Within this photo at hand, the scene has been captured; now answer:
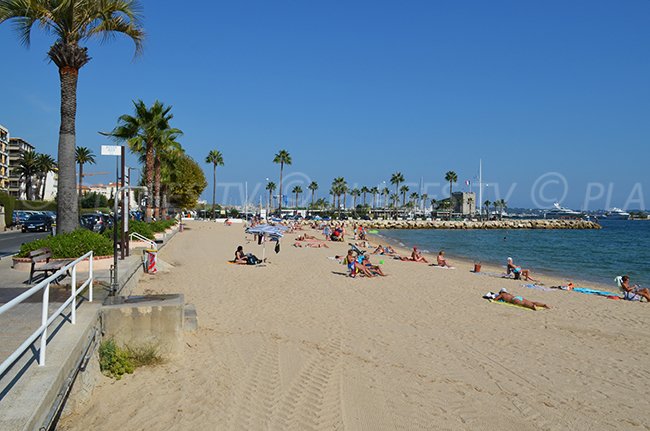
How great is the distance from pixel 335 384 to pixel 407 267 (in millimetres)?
15582

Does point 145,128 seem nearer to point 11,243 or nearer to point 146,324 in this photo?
point 11,243

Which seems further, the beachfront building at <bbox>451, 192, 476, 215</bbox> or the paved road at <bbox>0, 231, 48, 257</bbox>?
the beachfront building at <bbox>451, 192, 476, 215</bbox>

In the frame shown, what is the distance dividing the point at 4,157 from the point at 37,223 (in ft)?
188

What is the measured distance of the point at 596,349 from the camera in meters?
8.90

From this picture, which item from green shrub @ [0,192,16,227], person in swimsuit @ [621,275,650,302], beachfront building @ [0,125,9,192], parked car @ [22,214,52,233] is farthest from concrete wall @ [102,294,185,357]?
beachfront building @ [0,125,9,192]

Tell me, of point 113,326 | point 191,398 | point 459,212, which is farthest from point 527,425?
point 459,212

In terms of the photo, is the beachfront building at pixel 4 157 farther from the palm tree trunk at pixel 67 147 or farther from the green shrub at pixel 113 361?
the green shrub at pixel 113 361

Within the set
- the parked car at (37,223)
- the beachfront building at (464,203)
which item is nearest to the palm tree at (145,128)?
the parked car at (37,223)

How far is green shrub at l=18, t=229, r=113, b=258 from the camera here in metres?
11.3

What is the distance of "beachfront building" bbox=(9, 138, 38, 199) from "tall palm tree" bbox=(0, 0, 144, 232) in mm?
79229

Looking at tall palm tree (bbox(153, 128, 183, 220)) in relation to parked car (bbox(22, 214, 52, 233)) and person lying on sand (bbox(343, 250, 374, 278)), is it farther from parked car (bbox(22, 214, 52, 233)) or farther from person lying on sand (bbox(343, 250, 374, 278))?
person lying on sand (bbox(343, 250, 374, 278))

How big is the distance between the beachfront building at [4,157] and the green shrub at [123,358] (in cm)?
8267

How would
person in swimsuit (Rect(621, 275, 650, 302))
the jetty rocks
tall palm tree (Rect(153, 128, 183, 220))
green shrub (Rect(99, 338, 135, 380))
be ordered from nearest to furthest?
green shrub (Rect(99, 338, 135, 380)) → person in swimsuit (Rect(621, 275, 650, 302)) → tall palm tree (Rect(153, 128, 183, 220)) → the jetty rocks

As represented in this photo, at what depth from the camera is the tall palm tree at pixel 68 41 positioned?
1199 cm
